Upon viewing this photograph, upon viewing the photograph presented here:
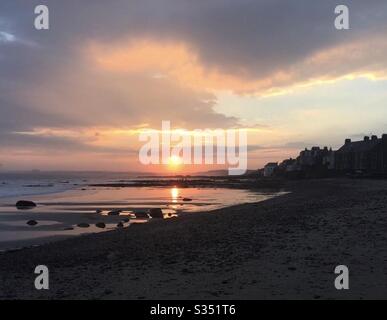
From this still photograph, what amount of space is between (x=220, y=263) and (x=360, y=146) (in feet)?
326

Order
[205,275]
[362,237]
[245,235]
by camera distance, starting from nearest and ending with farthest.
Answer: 1. [205,275]
2. [362,237]
3. [245,235]

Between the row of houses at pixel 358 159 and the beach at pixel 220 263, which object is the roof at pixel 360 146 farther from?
the beach at pixel 220 263

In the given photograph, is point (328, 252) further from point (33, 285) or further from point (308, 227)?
point (33, 285)

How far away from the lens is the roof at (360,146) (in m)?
97.2

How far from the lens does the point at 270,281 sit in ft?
32.3

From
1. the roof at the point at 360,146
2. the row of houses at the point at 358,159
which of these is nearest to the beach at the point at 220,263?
the row of houses at the point at 358,159

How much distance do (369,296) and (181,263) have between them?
518cm

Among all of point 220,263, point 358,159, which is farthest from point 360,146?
point 220,263

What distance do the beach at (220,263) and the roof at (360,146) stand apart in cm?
8462

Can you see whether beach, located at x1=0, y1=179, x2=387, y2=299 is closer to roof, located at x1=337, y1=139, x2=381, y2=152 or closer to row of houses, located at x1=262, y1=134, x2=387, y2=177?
row of houses, located at x1=262, y1=134, x2=387, y2=177

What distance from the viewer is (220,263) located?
38.9ft

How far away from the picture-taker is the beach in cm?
943

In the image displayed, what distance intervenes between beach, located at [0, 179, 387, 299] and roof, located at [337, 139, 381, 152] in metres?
84.6

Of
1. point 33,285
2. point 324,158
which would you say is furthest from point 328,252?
point 324,158
